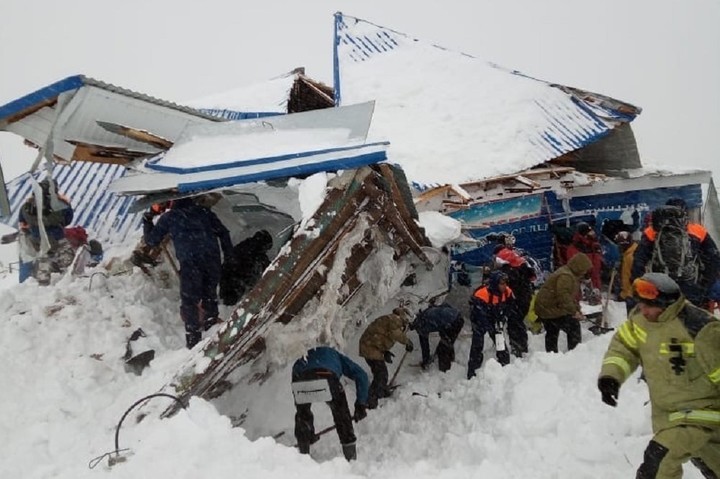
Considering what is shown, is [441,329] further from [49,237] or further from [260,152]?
[49,237]

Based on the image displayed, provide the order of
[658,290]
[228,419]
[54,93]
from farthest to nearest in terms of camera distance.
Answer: [54,93] < [228,419] < [658,290]

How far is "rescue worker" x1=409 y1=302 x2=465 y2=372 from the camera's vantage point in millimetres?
7051

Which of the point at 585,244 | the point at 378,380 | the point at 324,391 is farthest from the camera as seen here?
the point at 585,244

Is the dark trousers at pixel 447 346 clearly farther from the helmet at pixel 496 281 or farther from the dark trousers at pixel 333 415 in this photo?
the dark trousers at pixel 333 415

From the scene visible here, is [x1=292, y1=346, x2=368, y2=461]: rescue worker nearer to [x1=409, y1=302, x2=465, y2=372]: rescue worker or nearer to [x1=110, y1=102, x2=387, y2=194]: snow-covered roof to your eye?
[x1=110, y1=102, x2=387, y2=194]: snow-covered roof

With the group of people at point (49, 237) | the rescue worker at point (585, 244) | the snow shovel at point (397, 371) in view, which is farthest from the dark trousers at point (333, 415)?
the rescue worker at point (585, 244)

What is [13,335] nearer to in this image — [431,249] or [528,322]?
[431,249]

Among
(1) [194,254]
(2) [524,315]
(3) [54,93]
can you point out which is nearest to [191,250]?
(1) [194,254]

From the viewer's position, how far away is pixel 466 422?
5.31m

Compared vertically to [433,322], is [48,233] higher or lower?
higher

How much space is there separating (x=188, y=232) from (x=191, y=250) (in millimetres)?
186

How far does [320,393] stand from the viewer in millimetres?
4723

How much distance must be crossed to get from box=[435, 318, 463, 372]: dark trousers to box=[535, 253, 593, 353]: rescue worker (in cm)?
104

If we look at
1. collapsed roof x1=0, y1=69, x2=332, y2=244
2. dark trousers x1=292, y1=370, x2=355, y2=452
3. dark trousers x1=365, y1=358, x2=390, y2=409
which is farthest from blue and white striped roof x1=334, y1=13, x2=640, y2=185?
dark trousers x1=292, y1=370, x2=355, y2=452
